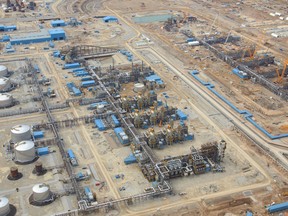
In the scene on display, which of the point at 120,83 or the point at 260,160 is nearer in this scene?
the point at 260,160

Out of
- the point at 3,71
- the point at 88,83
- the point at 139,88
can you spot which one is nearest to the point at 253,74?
the point at 139,88

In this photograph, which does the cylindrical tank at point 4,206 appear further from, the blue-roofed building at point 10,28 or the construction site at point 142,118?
the blue-roofed building at point 10,28

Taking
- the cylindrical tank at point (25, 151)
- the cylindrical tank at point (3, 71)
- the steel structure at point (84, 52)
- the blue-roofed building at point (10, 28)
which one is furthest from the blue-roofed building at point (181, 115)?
the blue-roofed building at point (10, 28)

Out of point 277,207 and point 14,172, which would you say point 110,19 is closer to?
point 14,172

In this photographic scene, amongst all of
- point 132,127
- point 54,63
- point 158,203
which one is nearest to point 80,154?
point 132,127

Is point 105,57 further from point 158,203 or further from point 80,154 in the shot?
point 158,203
